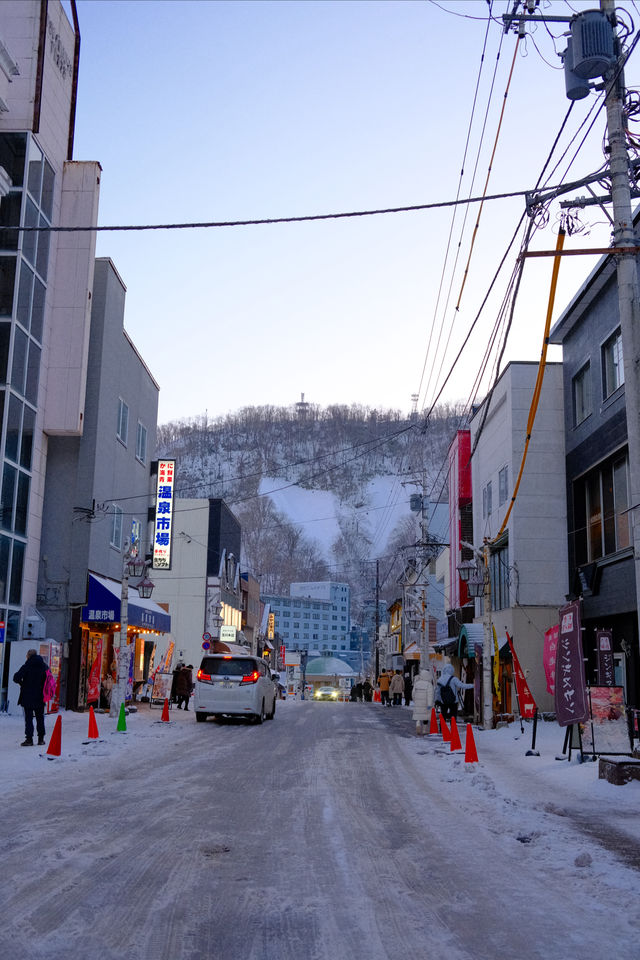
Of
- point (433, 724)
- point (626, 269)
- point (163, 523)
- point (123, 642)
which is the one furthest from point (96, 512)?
point (626, 269)

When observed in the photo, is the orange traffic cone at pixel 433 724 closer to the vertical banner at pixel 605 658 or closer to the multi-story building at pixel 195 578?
the vertical banner at pixel 605 658

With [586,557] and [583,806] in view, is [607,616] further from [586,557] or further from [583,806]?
[583,806]

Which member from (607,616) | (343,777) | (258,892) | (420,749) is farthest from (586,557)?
(258,892)

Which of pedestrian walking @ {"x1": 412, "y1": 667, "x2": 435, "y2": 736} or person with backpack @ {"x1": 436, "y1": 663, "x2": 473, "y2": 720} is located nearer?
pedestrian walking @ {"x1": 412, "y1": 667, "x2": 435, "y2": 736}

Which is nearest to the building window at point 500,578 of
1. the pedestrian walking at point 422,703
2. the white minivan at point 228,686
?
the pedestrian walking at point 422,703

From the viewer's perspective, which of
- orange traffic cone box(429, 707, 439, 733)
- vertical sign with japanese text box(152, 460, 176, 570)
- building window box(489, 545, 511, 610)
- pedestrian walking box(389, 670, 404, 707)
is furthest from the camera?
pedestrian walking box(389, 670, 404, 707)

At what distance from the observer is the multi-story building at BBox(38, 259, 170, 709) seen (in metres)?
27.6

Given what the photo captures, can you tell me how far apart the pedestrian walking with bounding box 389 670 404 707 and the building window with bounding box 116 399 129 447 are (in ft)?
60.0

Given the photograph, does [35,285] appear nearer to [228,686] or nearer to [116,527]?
[116,527]

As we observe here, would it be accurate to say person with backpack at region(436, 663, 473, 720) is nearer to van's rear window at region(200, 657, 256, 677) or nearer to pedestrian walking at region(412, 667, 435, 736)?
pedestrian walking at region(412, 667, 435, 736)

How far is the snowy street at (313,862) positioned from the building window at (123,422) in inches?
775

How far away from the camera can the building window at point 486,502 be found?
34719 millimetres

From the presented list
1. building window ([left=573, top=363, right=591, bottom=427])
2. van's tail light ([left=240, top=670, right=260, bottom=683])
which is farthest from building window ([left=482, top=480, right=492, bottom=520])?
van's tail light ([left=240, top=670, right=260, bottom=683])

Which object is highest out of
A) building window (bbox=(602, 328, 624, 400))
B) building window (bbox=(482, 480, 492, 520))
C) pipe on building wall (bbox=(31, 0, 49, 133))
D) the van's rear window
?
pipe on building wall (bbox=(31, 0, 49, 133))
